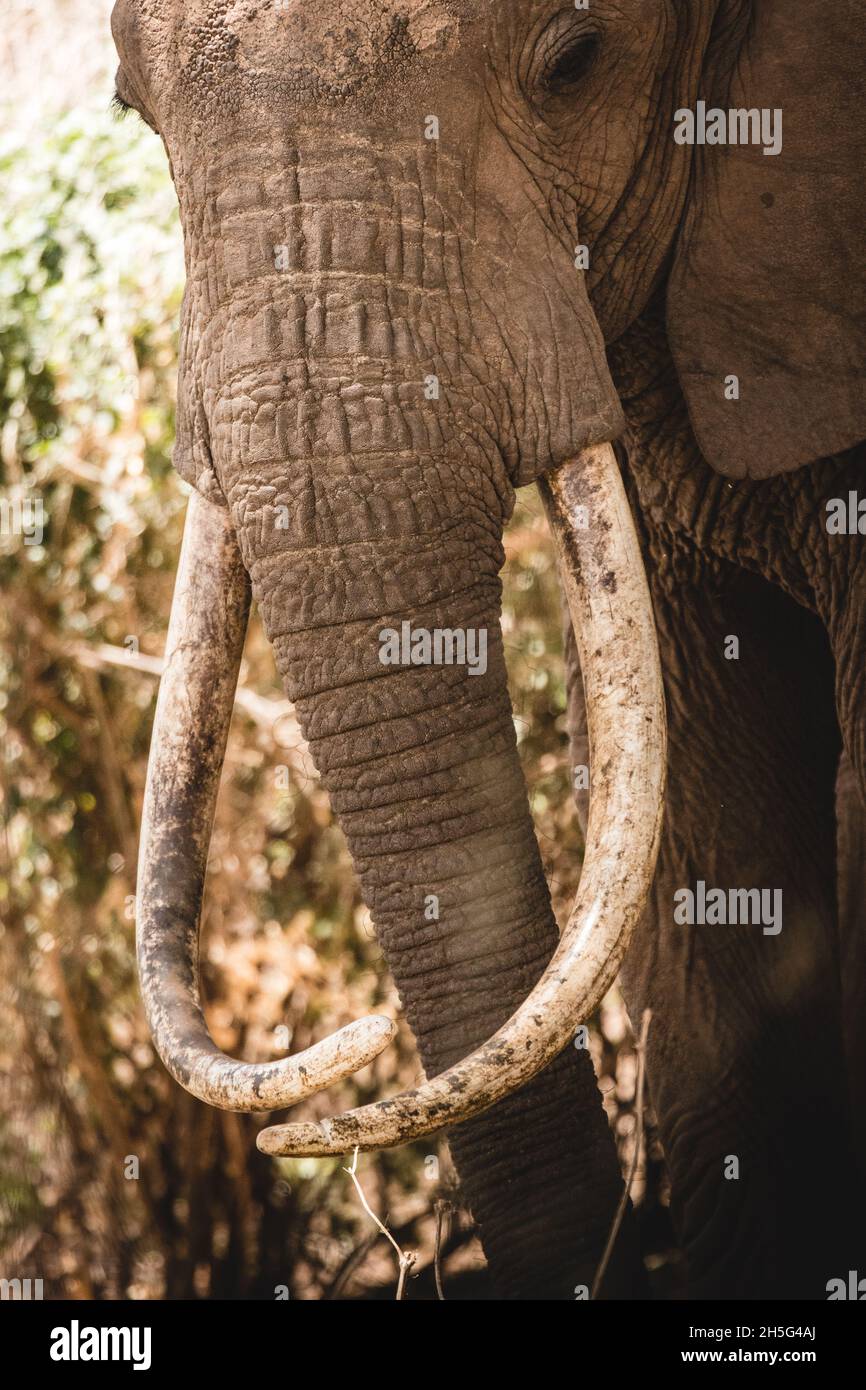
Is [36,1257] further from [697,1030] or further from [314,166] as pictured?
[314,166]

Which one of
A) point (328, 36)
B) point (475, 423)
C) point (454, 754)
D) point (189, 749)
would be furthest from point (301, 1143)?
point (328, 36)

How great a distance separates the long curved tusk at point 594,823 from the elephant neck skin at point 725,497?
22.1 inches

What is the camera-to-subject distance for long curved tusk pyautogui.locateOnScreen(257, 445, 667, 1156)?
219 cm

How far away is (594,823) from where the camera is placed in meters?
2.39

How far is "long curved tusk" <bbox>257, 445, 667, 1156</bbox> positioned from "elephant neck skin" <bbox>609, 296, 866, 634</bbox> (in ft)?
1.84

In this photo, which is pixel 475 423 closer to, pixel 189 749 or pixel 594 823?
pixel 594 823

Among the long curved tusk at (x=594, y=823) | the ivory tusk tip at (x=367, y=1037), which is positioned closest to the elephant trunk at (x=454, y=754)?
the long curved tusk at (x=594, y=823)

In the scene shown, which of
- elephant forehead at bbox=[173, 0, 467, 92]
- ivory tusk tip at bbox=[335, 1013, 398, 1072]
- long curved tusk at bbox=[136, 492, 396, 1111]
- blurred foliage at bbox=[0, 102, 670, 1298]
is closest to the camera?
ivory tusk tip at bbox=[335, 1013, 398, 1072]

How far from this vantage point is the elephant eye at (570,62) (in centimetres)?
252

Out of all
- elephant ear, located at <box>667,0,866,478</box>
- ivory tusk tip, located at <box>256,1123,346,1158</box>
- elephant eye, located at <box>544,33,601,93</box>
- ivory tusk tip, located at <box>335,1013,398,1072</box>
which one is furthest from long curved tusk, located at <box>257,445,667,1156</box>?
elephant eye, located at <box>544,33,601,93</box>

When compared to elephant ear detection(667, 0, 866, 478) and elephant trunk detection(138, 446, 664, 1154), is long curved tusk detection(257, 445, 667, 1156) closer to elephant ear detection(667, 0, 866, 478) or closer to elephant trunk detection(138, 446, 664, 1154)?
elephant trunk detection(138, 446, 664, 1154)

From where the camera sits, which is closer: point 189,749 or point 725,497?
point 189,749

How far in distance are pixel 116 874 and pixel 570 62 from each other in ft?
9.78
